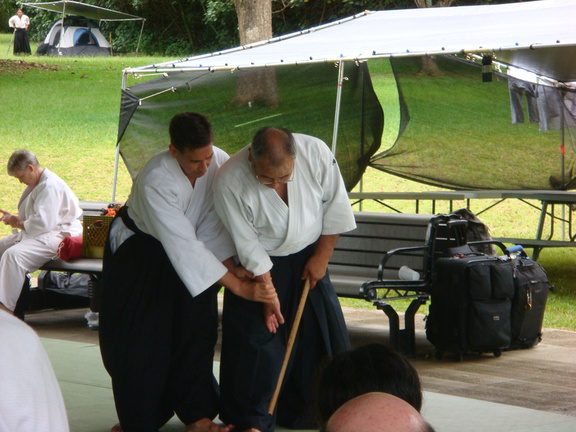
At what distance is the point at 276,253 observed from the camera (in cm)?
372

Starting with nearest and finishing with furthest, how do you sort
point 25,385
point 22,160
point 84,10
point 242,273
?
point 25,385
point 242,273
point 22,160
point 84,10

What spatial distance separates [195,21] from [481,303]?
2227cm

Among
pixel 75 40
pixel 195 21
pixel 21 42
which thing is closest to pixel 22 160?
pixel 75 40

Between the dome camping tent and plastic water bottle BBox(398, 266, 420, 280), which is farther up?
the dome camping tent

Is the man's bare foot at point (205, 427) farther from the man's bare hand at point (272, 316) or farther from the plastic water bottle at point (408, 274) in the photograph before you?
the plastic water bottle at point (408, 274)

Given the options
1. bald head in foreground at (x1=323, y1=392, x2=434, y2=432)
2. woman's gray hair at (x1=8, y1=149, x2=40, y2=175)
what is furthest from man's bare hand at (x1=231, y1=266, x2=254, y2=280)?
woman's gray hair at (x1=8, y1=149, x2=40, y2=175)

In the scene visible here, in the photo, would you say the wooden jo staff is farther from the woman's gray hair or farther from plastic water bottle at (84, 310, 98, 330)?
the woman's gray hair

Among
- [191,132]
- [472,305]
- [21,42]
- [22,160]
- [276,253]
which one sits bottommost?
[472,305]

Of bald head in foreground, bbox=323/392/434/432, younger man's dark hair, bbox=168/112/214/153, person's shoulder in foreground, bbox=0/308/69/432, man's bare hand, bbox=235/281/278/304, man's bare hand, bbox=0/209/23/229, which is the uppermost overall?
younger man's dark hair, bbox=168/112/214/153

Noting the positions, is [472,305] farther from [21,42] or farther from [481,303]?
[21,42]

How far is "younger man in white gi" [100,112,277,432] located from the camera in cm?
361

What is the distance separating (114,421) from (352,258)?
2.87 metres

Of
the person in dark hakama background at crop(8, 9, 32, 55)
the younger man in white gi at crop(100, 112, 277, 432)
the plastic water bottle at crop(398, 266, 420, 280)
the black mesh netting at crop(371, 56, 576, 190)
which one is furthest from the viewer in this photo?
the person in dark hakama background at crop(8, 9, 32, 55)

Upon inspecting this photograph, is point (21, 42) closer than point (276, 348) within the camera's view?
No
